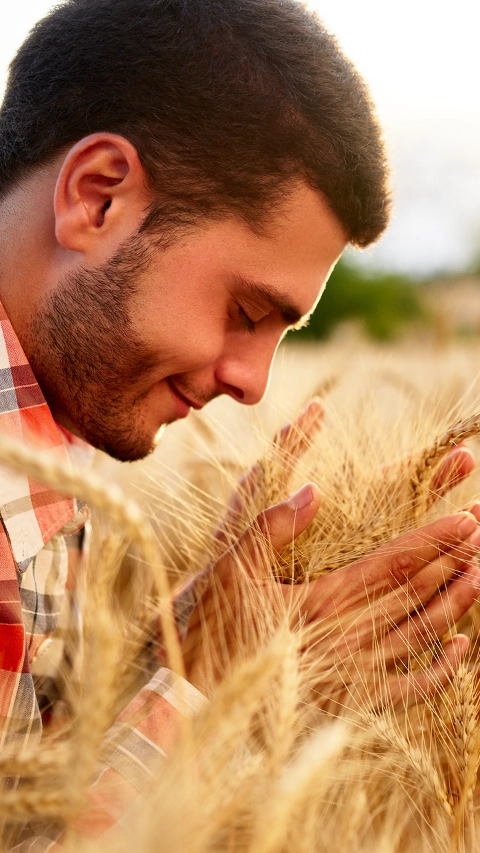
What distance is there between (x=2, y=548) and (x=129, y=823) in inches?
24.5

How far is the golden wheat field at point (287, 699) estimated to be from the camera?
43 centimetres

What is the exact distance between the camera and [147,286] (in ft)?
3.99

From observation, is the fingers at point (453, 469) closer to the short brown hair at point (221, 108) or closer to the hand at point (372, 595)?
the hand at point (372, 595)

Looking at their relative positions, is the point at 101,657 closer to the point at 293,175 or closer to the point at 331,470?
the point at 331,470

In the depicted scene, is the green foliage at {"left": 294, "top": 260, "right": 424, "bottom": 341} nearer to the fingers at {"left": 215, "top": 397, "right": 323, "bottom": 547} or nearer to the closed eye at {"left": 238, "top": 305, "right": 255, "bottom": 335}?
the fingers at {"left": 215, "top": 397, "right": 323, "bottom": 547}

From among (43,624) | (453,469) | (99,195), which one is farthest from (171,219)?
(43,624)

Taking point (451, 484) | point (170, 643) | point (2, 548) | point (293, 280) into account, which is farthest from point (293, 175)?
point (170, 643)

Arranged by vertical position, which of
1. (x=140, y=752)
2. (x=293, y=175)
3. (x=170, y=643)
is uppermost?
(x=293, y=175)

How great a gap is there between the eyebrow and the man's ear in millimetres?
242

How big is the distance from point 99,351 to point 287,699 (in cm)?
87

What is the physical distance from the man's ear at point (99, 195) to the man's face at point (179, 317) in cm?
5

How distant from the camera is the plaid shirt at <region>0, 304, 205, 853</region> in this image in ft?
2.68

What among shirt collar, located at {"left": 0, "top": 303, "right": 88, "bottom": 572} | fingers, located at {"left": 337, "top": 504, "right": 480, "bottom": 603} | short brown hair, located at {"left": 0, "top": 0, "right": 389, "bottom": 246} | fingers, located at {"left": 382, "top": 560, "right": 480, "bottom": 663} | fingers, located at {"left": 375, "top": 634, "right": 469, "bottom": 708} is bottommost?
fingers, located at {"left": 375, "top": 634, "right": 469, "bottom": 708}

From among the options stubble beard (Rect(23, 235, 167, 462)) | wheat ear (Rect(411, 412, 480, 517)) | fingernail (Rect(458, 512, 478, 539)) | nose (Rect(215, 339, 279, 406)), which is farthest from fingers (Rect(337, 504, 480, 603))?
stubble beard (Rect(23, 235, 167, 462))
